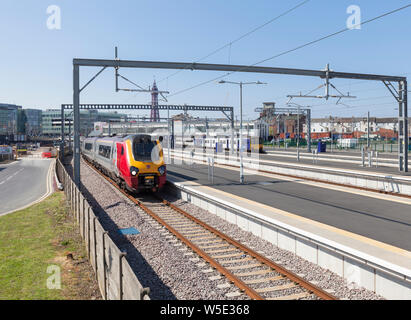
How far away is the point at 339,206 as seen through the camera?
541 inches

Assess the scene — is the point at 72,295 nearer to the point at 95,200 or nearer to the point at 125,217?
the point at 125,217

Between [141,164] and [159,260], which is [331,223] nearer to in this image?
[159,260]

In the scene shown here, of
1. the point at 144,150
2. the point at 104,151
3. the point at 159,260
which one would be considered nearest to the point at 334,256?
the point at 159,260

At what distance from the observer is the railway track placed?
7681mm

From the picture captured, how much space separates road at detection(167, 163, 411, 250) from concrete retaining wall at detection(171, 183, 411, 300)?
1382mm

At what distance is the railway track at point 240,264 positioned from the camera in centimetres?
768

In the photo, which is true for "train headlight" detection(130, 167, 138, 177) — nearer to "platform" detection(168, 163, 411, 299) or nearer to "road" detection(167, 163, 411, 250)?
"platform" detection(168, 163, 411, 299)

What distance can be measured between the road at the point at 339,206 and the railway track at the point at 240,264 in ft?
8.32

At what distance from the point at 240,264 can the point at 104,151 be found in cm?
1794

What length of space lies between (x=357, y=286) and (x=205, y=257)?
3684 millimetres

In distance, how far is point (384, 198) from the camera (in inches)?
616

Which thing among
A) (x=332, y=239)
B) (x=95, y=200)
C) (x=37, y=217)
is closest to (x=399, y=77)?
(x=332, y=239)

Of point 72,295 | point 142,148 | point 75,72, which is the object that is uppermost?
point 75,72
